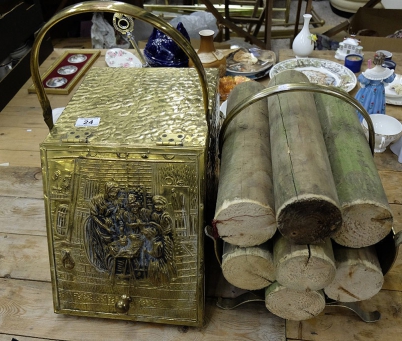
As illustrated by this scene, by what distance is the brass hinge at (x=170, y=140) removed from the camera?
0.77 meters

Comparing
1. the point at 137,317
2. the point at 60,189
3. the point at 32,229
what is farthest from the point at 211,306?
the point at 32,229

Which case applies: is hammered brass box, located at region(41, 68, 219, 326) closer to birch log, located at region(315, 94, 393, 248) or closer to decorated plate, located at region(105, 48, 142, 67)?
birch log, located at region(315, 94, 393, 248)

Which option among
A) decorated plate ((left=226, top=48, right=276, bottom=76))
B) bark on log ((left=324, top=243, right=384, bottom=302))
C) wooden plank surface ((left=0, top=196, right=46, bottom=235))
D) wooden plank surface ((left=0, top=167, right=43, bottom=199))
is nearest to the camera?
bark on log ((left=324, top=243, right=384, bottom=302))

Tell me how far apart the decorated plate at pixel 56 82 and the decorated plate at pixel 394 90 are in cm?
132

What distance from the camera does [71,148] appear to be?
782 mm

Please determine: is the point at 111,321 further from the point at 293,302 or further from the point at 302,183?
the point at 302,183

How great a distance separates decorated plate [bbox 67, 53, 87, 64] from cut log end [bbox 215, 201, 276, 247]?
146 cm

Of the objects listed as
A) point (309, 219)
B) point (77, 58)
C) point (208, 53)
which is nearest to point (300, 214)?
point (309, 219)

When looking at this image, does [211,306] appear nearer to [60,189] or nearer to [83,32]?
[60,189]

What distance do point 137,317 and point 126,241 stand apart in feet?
0.59

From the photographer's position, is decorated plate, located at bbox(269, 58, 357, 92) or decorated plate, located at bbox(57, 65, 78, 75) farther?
decorated plate, located at bbox(57, 65, 78, 75)

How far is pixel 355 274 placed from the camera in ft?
2.49

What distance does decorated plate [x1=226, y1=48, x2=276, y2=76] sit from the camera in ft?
5.64

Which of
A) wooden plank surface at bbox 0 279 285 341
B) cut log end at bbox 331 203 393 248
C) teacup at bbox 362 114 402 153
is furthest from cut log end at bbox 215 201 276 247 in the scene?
teacup at bbox 362 114 402 153
